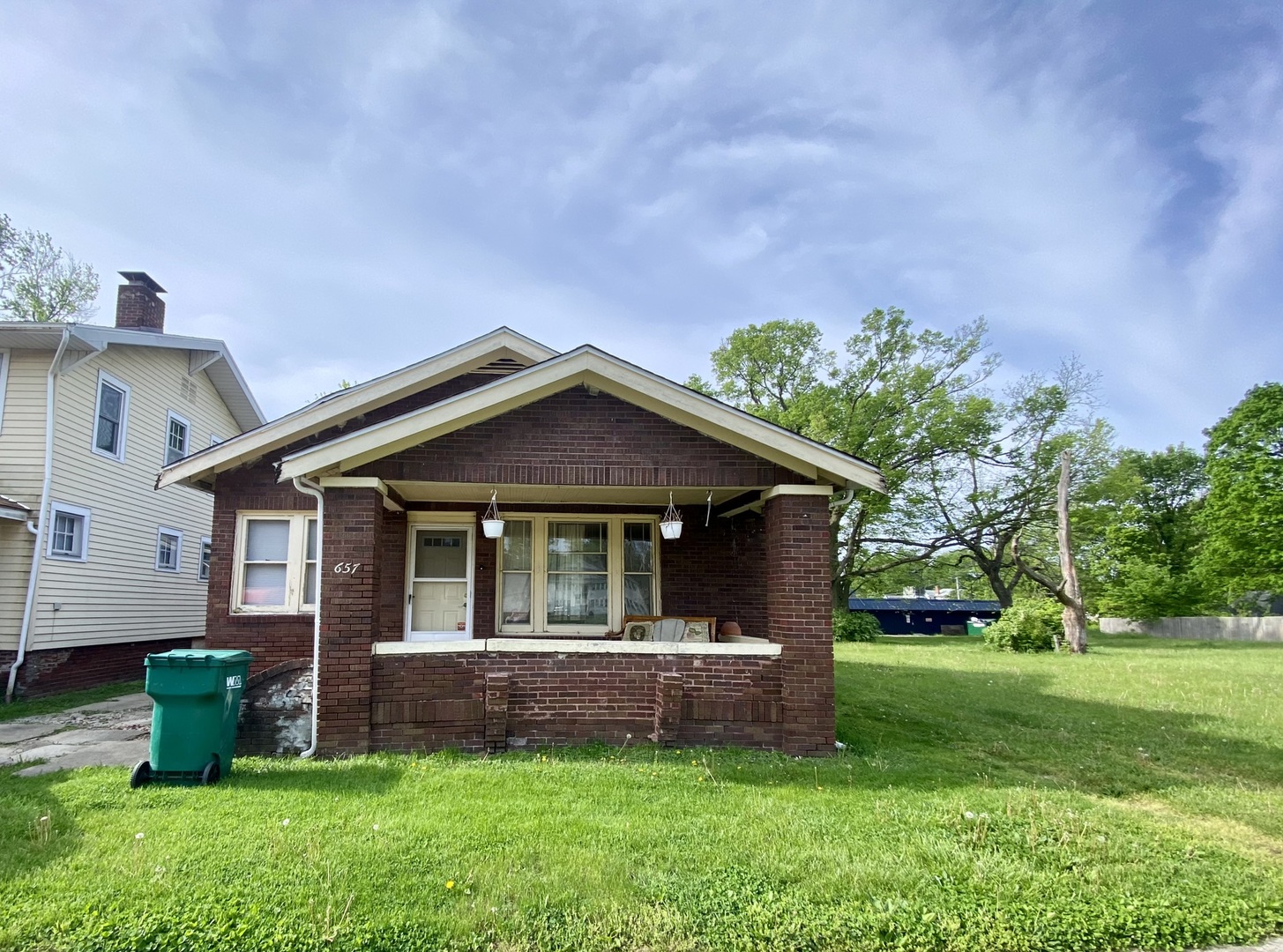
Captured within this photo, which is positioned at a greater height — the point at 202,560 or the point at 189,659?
the point at 202,560

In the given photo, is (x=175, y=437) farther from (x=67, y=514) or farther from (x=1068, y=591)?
(x=1068, y=591)

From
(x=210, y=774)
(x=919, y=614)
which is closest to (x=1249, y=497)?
(x=919, y=614)

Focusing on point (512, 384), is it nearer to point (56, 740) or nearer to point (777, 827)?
point (777, 827)

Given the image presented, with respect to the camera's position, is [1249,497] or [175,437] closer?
[175,437]

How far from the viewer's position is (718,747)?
23.9 feet

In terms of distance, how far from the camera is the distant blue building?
4925cm

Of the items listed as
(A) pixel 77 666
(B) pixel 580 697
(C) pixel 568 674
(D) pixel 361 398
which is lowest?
(A) pixel 77 666

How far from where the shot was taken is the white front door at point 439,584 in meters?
9.69

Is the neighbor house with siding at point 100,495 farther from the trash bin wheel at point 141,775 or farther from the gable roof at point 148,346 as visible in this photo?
the trash bin wheel at point 141,775

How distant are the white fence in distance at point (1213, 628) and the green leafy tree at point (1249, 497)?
6.76ft

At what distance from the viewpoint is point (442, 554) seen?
9.88m

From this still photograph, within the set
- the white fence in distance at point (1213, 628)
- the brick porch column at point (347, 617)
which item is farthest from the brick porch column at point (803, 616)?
the white fence in distance at point (1213, 628)

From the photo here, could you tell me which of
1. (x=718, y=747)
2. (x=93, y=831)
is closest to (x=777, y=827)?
(x=718, y=747)

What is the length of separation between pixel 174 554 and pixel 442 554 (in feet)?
31.4
